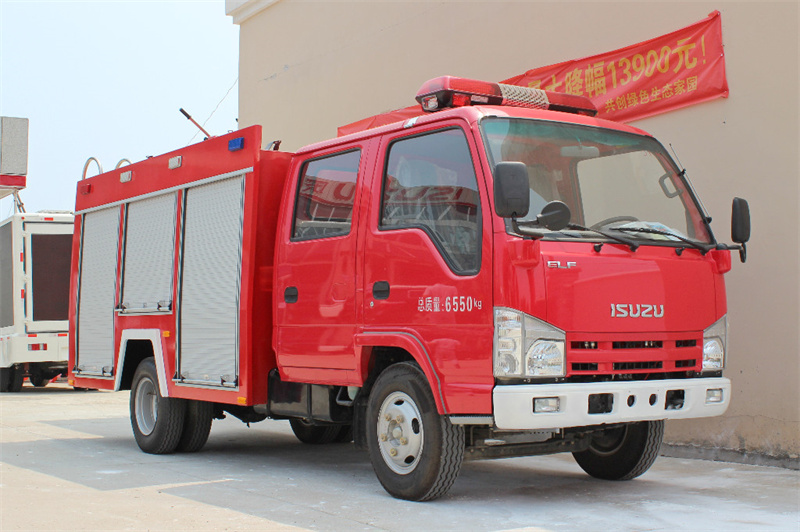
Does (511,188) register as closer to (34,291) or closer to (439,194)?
(439,194)

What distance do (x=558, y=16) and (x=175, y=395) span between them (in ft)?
17.5

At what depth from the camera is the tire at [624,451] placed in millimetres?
7211

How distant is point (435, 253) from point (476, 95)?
1.27 metres

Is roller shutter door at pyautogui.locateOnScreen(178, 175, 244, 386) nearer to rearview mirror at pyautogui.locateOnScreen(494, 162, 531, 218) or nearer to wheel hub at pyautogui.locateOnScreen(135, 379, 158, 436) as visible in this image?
wheel hub at pyautogui.locateOnScreen(135, 379, 158, 436)

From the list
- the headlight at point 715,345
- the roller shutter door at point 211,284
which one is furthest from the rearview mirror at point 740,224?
the roller shutter door at point 211,284

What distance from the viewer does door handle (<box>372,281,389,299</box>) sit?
6633 mm

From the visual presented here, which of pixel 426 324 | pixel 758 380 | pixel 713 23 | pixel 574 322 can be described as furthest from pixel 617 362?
pixel 713 23

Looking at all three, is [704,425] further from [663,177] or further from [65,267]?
[65,267]

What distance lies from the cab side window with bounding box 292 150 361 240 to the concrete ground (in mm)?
1869

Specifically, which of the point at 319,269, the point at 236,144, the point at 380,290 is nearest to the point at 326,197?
the point at 319,269

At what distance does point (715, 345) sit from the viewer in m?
6.62

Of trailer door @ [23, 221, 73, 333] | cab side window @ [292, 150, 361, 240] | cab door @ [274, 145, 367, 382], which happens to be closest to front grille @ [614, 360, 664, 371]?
cab door @ [274, 145, 367, 382]

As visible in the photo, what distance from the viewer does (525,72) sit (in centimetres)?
1061

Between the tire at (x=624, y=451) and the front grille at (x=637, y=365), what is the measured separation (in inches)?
36.6
